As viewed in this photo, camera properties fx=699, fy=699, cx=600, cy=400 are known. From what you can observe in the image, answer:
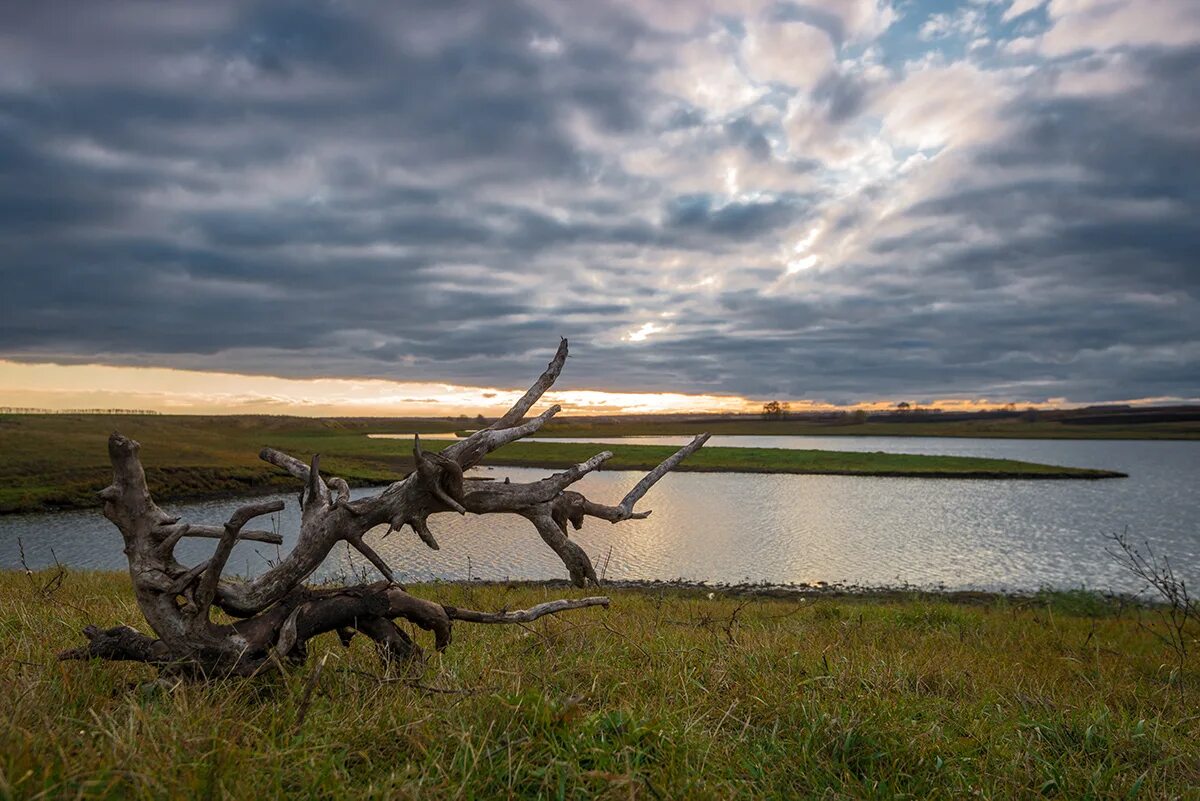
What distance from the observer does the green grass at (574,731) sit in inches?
136

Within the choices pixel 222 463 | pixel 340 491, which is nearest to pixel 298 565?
pixel 340 491

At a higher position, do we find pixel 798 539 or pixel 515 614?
pixel 515 614

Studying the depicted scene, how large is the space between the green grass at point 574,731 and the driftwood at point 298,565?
0.26 metres

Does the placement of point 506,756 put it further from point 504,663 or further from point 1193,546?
point 1193,546

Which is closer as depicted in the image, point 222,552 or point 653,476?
point 222,552

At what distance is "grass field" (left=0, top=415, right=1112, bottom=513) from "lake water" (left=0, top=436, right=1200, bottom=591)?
5815 millimetres

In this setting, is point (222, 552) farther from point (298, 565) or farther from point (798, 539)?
point (798, 539)

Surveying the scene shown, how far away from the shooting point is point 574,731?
13.4 feet

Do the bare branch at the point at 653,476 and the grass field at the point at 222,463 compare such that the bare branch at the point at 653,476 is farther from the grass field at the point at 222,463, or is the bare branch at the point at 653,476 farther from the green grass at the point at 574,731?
the grass field at the point at 222,463

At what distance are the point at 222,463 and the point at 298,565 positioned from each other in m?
58.0

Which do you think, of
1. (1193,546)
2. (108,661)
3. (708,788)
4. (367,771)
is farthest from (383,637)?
(1193,546)

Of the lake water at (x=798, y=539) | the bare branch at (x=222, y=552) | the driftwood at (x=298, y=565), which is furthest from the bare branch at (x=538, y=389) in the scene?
the lake water at (x=798, y=539)

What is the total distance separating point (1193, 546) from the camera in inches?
1184

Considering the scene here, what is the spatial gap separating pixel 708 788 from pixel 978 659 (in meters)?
7.82
